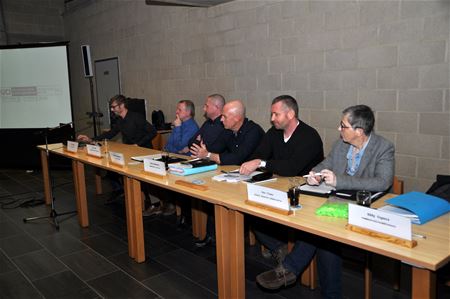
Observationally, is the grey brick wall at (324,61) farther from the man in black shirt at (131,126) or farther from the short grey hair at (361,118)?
the short grey hair at (361,118)

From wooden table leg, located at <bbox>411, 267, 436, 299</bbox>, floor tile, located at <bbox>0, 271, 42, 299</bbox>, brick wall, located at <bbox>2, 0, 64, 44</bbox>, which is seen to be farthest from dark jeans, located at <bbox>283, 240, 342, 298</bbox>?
brick wall, located at <bbox>2, 0, 64, 44</bbox>

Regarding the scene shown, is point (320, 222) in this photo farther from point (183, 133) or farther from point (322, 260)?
point (183, 133)

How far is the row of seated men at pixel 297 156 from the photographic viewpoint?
2.21m

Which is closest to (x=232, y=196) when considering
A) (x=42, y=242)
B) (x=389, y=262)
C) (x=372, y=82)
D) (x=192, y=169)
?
(x=192, y=169)

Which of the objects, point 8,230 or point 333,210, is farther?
point 8,230

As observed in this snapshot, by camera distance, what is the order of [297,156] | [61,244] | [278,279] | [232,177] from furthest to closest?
[61,244]
[297,156]
[232,177]
[278,279]

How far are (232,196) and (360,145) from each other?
84 centimetres

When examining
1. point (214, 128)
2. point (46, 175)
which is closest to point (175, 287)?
point (214, 128)

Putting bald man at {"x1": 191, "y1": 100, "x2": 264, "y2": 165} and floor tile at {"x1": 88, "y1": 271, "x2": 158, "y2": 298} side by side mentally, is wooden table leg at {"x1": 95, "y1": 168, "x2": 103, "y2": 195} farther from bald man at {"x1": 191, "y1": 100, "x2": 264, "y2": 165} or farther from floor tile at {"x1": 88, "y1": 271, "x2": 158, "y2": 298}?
floor tile at {"x1": 88, "y1": 271, "x2": 158, "y2": 298}

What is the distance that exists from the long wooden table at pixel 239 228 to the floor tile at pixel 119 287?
0.28m

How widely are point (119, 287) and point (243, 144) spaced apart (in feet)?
4.78

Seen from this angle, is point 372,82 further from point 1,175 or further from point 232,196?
point 1,175

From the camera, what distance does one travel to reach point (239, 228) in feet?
7.19

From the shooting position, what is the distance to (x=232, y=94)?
188 inches
